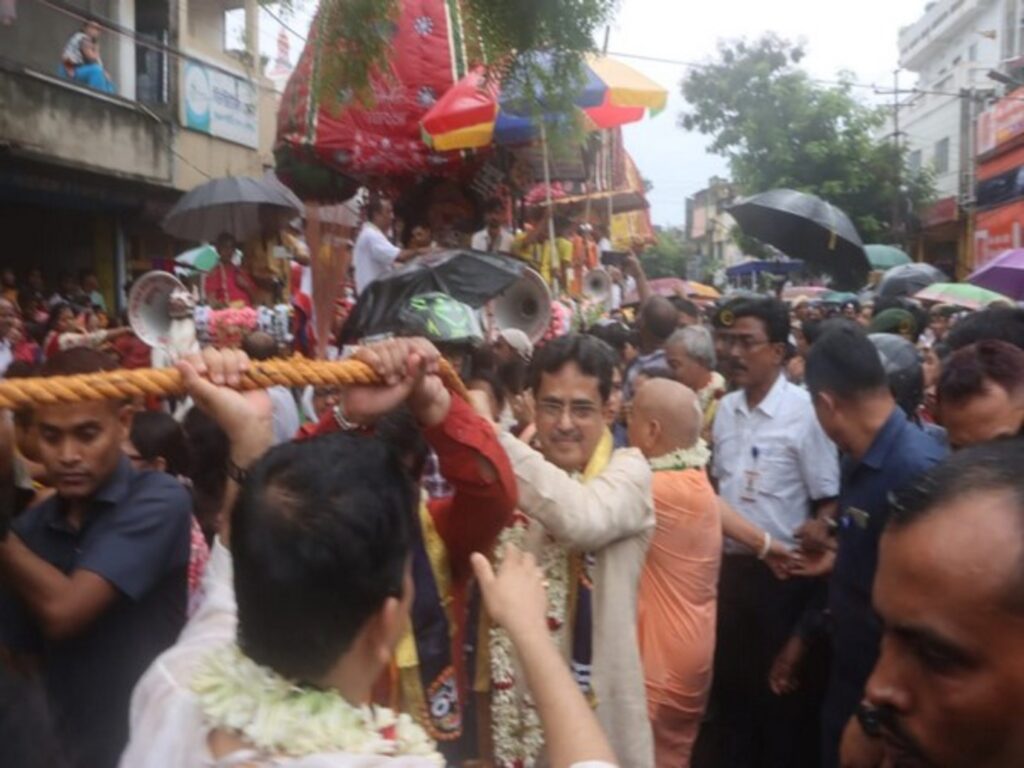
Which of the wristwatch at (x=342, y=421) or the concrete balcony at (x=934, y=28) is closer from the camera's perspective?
the wristwatch at (x=342, y=421)

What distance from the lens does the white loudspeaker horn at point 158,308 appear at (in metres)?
5.62

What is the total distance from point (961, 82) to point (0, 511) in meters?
30.9

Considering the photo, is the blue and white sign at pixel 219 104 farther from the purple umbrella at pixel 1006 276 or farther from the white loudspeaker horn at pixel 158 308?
the purple umbrella at pixel 1006 276

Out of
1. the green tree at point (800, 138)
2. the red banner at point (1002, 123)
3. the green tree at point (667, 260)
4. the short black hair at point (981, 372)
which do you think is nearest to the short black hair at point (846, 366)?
the short black hair at point (981, 372)

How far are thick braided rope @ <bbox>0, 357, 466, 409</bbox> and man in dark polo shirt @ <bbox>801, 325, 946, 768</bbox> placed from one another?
1556mm

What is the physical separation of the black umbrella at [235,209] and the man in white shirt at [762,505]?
16.7 feet

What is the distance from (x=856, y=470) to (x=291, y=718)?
2.16 metres

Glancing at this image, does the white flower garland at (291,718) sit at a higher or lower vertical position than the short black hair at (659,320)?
lower

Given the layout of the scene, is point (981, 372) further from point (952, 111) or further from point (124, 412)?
point (952, 111)

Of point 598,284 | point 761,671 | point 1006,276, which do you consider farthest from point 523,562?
point 1006,276

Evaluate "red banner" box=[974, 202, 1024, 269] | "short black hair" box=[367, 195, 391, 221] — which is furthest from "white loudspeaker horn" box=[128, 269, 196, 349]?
"red banner" box=[974, 202, 1024, 269]

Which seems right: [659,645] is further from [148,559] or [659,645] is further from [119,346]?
[119,346]

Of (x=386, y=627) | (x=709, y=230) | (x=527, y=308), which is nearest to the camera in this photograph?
(x=386, y=627)

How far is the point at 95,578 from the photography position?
6.70 feet
